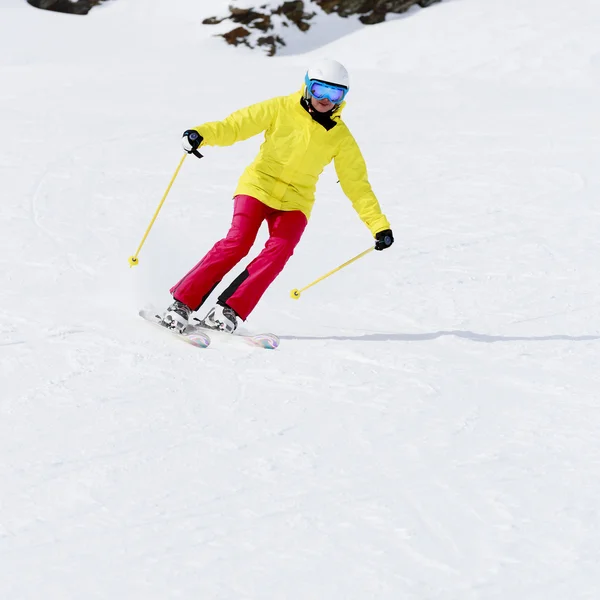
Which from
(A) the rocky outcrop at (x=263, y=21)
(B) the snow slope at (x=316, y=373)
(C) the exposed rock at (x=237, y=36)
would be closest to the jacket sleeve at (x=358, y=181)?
(B) the snow slope at (x=316, y=373)

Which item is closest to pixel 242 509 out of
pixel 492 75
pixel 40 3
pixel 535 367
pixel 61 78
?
pixel 535 367

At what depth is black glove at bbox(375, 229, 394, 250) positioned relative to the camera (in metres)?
4.67

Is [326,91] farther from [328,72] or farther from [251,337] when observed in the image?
[251,337]

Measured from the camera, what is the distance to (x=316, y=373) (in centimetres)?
395

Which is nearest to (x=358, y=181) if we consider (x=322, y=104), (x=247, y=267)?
(x=322, y=104)

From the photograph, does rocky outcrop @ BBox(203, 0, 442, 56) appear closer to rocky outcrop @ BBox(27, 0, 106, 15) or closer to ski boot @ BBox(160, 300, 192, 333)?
rocky outcrop @ BBox(27, 0, 106, 15)

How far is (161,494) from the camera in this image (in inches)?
109

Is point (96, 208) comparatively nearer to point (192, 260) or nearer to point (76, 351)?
point (192, 260)

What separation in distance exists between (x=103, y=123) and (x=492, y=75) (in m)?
5.26

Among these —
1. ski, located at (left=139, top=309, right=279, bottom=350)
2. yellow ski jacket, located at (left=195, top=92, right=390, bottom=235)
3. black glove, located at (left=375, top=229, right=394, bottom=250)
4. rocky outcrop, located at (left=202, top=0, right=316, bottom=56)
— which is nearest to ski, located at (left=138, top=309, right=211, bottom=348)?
ski, located at (left=139, top=309, right=279, bottom=350)

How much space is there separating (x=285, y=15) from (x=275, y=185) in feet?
29.0

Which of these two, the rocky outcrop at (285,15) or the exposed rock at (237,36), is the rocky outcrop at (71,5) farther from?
the exposed rock at (237,36)

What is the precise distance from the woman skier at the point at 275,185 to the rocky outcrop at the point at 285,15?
8.08m

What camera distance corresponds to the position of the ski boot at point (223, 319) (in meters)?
4.41
